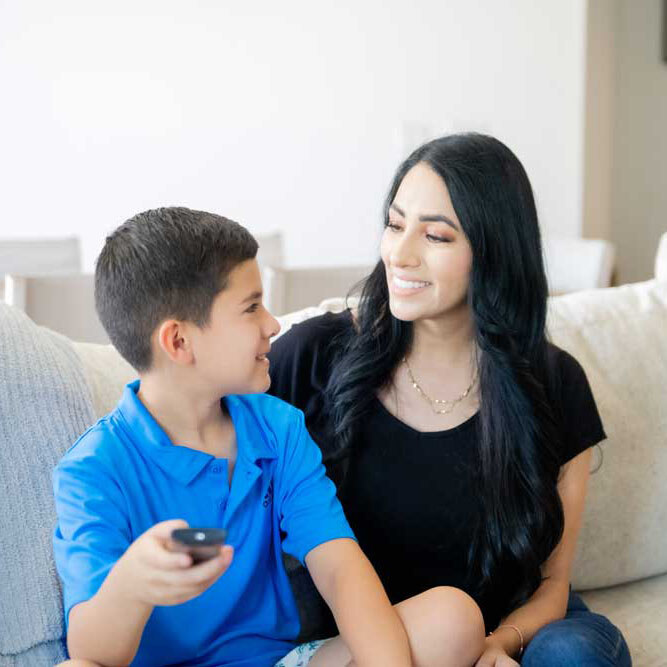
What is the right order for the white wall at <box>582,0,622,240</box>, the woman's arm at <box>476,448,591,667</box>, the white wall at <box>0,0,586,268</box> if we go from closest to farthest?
the woman's arm at <box>476,448,591,667</box>, the white wall at <box>0,0,586,268</box>, the white wall at <box>582,0,622,240</box>

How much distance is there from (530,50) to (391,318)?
342cm

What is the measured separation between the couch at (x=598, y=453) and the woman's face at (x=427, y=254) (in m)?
0.36

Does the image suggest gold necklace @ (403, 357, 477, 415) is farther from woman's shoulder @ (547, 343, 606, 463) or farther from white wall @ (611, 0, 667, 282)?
white wall @ (611, 0, 667, 282)

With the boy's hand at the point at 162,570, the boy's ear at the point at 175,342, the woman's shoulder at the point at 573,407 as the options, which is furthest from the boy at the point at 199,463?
the woman's shoulder at the point at 573,407

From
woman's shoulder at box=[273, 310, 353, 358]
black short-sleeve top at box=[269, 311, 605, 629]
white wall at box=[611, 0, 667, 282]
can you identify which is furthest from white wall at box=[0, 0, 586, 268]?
black short-sleeve top at box=[269, 311, 605, 629]

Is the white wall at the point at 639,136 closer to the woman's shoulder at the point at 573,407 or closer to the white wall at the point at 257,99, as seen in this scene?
the white wall at the point at 257,99

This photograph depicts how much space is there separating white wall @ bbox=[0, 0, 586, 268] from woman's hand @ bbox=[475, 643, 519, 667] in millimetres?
3511

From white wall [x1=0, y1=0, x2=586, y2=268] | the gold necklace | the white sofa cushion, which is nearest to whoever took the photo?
the gold necklace

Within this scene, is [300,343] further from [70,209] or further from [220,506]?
[70,209]

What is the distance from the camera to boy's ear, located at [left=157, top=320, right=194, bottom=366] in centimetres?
123

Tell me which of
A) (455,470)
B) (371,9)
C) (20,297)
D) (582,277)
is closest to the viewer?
(455,470)

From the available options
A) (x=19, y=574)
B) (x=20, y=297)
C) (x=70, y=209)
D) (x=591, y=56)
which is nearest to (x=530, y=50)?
(x=591, y=56)

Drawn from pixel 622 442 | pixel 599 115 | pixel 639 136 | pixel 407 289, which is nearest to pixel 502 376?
pixel 407 289

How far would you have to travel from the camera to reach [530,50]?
468 cm
